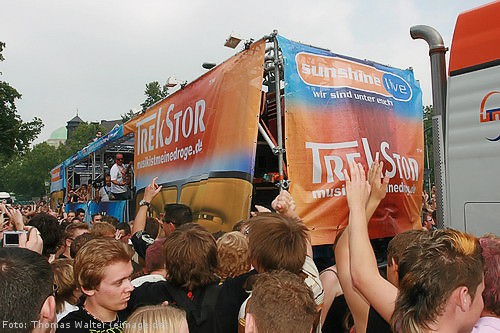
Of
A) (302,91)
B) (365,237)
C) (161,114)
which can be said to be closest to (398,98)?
(302,91)

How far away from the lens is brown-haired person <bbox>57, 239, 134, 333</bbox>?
7.60 ft

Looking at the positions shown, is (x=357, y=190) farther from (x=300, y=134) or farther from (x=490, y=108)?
(x=300, y=134)

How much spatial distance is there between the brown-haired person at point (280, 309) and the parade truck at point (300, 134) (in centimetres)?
271

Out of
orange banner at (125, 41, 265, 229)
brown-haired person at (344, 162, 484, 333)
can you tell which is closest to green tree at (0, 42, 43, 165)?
orange banner at (125, 41, 265, 229)

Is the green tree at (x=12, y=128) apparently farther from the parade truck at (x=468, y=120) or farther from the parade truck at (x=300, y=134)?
the parade truck at (x=468, y=120)

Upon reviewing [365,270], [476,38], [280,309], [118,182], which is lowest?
[280,309]

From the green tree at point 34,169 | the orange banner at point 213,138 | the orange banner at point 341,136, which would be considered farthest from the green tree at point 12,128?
the green tree at point 34,169

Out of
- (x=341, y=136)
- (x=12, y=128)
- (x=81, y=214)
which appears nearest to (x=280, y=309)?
(x=341, y=136)

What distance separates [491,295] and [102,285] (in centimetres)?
180

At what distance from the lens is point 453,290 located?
157 centimetres

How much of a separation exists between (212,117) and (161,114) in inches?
71.8

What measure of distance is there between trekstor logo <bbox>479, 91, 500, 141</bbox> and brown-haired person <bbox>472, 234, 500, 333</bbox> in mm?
1579

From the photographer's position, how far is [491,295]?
188cm

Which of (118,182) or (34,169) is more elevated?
(34,169)
